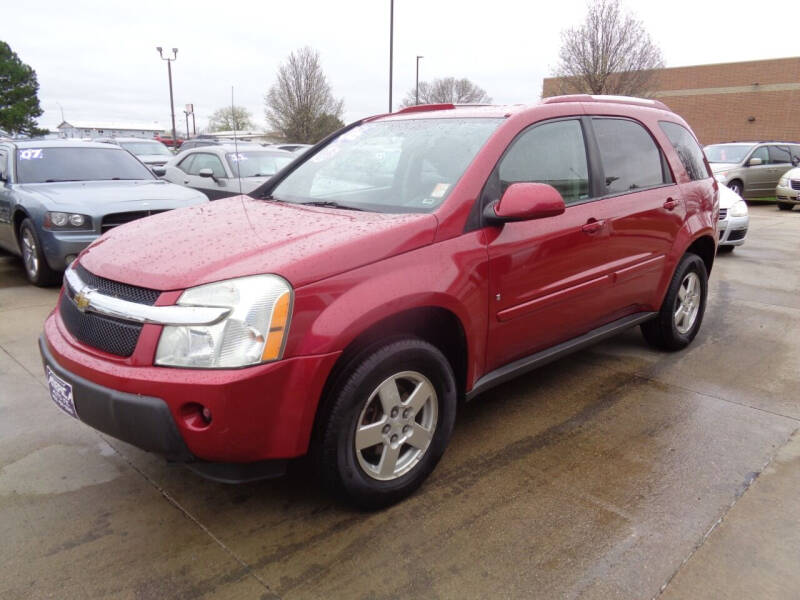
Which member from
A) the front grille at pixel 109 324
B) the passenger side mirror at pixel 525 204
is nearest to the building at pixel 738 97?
the passenger side mirror at pixel 525 204

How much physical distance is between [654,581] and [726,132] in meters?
39.4

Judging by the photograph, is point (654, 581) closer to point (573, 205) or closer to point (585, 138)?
point (573, 205)

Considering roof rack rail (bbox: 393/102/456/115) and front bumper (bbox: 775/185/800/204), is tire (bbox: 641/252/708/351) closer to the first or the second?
roof rack rail (bbox: 393/102/456/115)

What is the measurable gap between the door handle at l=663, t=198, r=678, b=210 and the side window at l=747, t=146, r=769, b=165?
13746 mm

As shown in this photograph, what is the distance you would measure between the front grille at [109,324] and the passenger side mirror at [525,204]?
149cm

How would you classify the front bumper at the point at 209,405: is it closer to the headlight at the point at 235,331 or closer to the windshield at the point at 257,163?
the headlight at the point at 235,331

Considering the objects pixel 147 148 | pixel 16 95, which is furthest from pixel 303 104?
pixel 16 95

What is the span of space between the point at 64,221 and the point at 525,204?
16.6 ft

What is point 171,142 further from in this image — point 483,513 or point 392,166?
point 483,513

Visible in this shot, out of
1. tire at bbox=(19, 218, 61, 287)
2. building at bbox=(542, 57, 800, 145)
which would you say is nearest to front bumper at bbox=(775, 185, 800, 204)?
tire at bbox=(19, 218, 61, 287)

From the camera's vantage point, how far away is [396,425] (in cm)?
259

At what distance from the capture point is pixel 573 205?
3.38 meters

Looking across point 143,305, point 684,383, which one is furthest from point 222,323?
point 684,383

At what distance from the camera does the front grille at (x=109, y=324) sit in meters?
2.26
